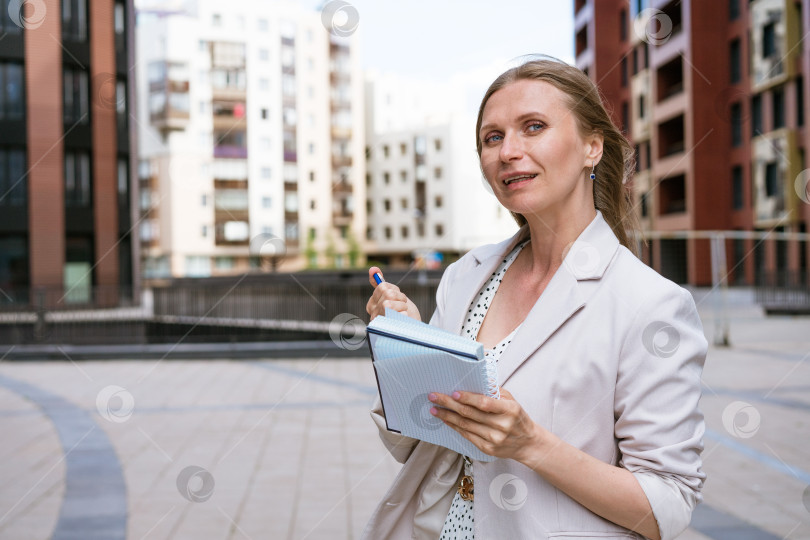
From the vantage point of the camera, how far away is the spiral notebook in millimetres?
1289

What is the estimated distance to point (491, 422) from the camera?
4.44 feet

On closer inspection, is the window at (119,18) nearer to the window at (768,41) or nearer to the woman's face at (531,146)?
the window at (768,41)

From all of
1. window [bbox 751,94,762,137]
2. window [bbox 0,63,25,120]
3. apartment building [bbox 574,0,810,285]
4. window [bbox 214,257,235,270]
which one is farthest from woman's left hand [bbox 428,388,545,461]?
window [bbox 214,257,235,270]

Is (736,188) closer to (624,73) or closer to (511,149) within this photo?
(624,73)

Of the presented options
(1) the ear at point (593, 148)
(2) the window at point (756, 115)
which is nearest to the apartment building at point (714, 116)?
(2) the window at point (756, 115)

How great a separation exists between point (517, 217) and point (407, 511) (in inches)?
32.2

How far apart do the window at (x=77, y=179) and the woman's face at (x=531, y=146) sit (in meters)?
27.4

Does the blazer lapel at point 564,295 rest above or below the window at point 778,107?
below

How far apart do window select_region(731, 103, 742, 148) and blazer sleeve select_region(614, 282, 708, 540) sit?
3377 centimetres

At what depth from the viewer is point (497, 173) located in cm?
169

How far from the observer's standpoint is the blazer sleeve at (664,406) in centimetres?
146

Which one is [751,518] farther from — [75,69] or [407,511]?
[75,69]

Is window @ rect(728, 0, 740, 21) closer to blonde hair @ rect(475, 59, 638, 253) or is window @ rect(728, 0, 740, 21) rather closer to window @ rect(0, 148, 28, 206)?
window @ rect(0, 148, 28, 206)

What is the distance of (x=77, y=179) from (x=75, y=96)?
285 centimetres
